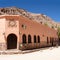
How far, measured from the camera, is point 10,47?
2444 cm

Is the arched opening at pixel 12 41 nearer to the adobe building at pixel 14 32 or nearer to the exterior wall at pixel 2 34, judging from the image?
the adobe building at pixel 14 32

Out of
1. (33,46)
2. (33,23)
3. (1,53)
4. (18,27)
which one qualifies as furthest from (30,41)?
(1,53)

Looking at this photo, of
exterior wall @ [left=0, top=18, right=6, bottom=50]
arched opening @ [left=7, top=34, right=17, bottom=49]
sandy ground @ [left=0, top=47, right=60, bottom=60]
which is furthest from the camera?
arched opening @ [left=7, top=34, right=17, bottom=49]

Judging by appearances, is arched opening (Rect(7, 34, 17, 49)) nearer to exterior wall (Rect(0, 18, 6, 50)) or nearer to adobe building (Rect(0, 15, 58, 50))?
adobe building (Rect(0, 15, 58, 50))

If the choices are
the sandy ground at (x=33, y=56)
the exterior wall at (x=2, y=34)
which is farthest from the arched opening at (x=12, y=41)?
the sandy ground at (x=33, y=56)

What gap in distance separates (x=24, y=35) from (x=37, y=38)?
19.3 ft

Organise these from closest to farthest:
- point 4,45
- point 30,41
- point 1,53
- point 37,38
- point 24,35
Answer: point 1,53, point 4,45, point 24,35, point 30,41, point 37,38

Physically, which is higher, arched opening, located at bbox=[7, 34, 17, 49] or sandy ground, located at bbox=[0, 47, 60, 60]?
arched opening, located at bbox=[7, 34, 17, 49]

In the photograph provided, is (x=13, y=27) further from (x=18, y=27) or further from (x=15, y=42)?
(x=15, y=42)

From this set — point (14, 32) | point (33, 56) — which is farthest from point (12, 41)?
point (33, 56)

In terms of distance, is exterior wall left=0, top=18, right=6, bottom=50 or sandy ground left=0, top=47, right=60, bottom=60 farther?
exterior wall left=0, top=18, right=6, bottom=50

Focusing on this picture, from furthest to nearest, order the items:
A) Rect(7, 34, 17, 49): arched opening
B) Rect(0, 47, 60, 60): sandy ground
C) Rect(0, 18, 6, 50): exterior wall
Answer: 1. Rect(7, 34, 17, 49): arched opening
2. Rect(0, 18, 6, 50): exterior wall
3. Rect(0, 47, 60, 60): sandy ground

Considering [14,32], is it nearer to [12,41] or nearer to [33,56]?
[12,41]

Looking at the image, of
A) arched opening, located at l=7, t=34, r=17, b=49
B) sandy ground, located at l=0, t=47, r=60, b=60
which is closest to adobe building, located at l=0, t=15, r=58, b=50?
arched opening, located at l=7, t=34, r=17, b=49
